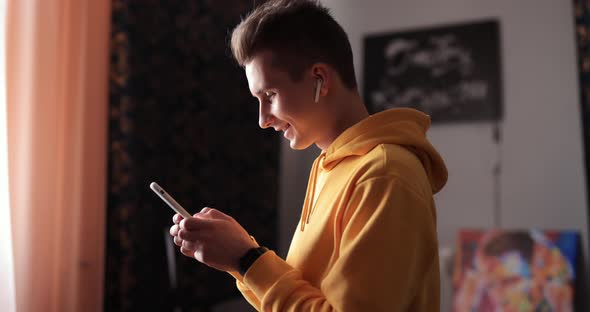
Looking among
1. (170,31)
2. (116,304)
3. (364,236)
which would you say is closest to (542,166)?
(170,31)

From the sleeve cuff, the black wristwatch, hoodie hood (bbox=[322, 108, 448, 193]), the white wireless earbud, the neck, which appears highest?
the white wireless earbud

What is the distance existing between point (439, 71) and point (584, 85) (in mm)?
679

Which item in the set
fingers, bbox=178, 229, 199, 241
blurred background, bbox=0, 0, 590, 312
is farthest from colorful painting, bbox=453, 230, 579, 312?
fingers, bbox=178, 229, 199, 241

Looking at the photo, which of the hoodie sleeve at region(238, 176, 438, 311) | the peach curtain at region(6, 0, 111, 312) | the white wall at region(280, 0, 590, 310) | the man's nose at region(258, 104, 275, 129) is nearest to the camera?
the hoodie sleeve at region(238, 176, 438, 311)

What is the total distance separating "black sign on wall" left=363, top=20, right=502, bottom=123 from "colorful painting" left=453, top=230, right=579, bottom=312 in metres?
0.61

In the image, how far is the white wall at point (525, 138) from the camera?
8.20 feet

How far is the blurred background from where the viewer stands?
166 cm

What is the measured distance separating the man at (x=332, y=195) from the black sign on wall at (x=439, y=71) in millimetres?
1931

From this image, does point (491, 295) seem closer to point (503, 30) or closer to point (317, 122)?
point (503, 30)

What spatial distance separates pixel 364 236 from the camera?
2.20 feet

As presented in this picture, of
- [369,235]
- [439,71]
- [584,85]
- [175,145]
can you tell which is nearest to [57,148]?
[175,145]

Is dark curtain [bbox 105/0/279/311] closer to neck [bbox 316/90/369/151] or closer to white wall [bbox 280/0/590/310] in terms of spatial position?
white wall [bbox 280/0/590/310]

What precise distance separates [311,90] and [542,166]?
2.04 metres

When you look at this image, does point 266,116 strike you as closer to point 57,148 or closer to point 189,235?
point 189,235
